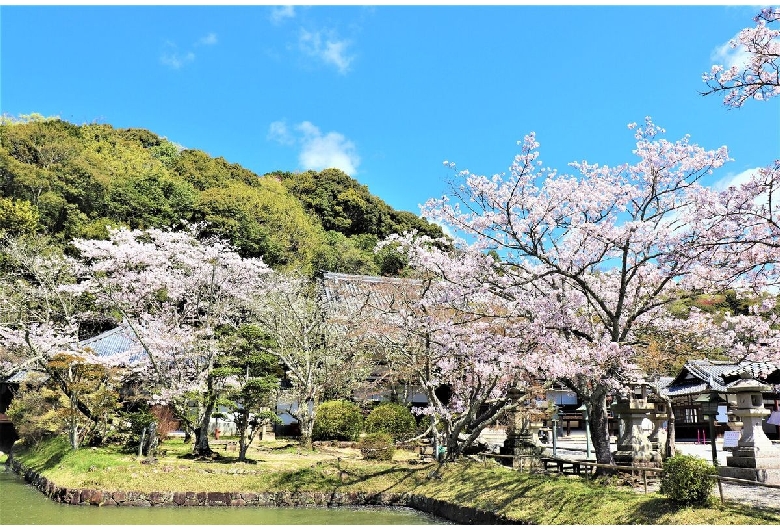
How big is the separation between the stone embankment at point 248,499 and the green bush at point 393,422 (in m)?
5.92

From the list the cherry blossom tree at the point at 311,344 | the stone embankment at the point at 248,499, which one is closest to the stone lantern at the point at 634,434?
the stone embankment at the point at 248,499

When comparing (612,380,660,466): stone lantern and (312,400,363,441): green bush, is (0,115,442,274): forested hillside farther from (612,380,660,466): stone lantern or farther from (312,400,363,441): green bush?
(612,380,660,466): stone lantern

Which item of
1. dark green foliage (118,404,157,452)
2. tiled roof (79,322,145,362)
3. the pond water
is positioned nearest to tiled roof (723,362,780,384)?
the pond water

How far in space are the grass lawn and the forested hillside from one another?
1222cm

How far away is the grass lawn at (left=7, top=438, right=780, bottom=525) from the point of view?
9180 mm

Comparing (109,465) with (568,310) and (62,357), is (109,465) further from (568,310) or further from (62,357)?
(568,310)

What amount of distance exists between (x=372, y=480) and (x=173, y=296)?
980 centimetres

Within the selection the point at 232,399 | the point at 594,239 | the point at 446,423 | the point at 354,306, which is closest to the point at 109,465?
the point at 232,399

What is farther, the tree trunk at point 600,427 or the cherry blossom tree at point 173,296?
the cherry blossom tree at point 173,296

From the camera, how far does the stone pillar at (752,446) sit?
973 centimetres

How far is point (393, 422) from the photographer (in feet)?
66.4

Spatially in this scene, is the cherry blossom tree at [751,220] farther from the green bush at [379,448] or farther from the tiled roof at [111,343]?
the tiled roof at [111,343]

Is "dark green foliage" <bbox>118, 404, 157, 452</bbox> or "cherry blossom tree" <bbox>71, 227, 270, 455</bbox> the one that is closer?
"dark green foliage" <bbox>118, 404, 157, 452</bbox>

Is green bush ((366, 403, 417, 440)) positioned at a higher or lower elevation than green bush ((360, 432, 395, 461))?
higher
